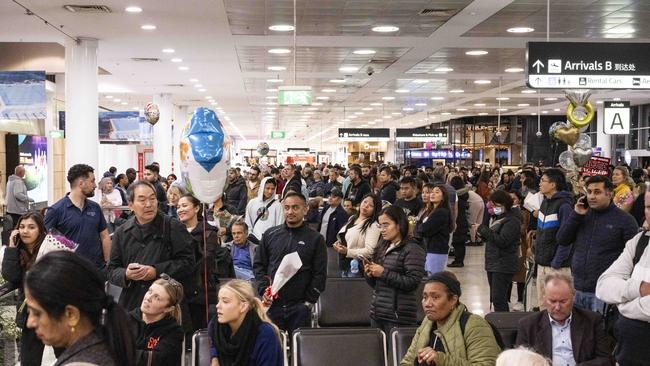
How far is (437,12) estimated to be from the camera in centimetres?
1177

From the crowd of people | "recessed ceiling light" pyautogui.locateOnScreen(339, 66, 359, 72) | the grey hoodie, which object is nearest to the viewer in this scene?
the crowd of people

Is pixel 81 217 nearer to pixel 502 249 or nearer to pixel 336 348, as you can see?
pixel 336 348

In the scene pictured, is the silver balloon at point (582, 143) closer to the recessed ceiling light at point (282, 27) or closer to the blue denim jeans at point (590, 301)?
the blue denim jeans at point (590, 301)

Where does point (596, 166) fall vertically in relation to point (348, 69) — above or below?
below

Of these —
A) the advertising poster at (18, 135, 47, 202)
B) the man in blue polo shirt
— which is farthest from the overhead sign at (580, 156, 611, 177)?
the advertising poster at (18, 135, 47, 202)

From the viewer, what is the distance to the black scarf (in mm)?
4391

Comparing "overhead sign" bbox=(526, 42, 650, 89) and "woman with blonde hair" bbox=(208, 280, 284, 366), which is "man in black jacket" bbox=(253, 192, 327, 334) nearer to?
"woman with blonde hair" bbox=(208, 280, 284, 366)

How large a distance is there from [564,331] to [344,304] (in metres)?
2.95

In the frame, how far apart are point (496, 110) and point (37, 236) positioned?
3023 centimetres

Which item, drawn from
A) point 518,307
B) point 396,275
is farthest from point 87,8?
point 396,275

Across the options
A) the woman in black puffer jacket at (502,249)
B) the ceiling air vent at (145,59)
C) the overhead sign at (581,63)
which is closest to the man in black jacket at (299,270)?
the woman in black puffer jacket at (502,249)

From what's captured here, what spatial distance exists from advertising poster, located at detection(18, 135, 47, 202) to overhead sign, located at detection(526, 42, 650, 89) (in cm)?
1705

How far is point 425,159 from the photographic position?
47156mm

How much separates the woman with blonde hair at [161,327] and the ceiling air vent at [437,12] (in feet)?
26.5
